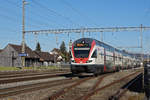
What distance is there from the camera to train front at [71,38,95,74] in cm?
1998

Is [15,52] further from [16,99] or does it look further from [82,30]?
[16,99]

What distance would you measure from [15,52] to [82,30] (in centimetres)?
2984

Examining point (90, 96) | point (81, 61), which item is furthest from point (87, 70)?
point (90, 96)

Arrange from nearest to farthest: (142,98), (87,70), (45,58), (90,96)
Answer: (142,98)
(90,96)
(87,70)
(45,58)

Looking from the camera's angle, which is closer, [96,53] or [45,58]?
[96,53]

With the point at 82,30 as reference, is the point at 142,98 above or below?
below

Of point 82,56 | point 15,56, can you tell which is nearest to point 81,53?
point 82,56

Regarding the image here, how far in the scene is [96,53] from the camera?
21000 mm

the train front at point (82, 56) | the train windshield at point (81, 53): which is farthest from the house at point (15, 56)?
the train windshield at point (81, 53)

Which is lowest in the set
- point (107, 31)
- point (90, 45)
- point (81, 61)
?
point (81, 61)

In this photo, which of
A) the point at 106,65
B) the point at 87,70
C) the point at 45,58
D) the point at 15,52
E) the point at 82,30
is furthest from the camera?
the point at 45,58

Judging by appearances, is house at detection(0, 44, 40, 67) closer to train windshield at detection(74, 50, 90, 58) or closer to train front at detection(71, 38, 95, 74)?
train front at detection(71, 38, 95, 74)

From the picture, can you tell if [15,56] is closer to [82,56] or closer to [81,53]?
[81,53]

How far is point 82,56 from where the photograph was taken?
20.3 m
